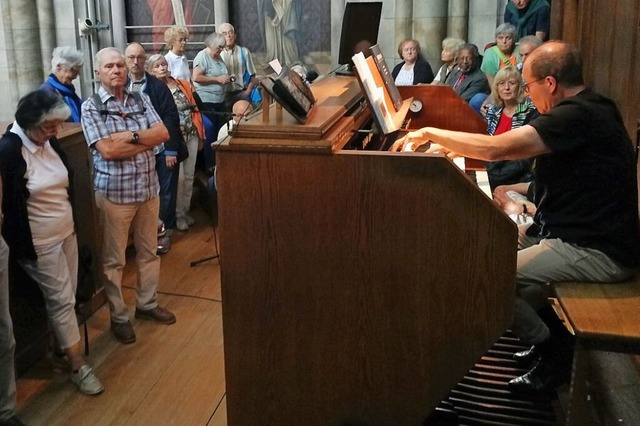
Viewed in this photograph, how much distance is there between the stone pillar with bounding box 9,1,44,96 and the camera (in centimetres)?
798

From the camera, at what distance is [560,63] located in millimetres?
2482

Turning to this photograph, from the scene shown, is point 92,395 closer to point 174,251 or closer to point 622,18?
point 174,251

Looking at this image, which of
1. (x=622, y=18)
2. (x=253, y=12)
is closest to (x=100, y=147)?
(x=622, y=18)

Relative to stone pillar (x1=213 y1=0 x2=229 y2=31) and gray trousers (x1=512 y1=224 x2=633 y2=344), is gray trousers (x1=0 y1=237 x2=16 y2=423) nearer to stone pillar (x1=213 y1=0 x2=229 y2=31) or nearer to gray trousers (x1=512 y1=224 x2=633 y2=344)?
gray trousers (x1=512 y1=224 x2=633 y2=344)

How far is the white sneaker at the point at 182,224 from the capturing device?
5.78 metres

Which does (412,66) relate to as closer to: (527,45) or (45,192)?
(527,45)

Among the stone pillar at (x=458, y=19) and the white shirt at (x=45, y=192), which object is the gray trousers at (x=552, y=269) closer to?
the white shirt at (x=45, y=192)

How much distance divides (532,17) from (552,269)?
4225mm

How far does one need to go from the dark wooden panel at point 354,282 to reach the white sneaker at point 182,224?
136 inches

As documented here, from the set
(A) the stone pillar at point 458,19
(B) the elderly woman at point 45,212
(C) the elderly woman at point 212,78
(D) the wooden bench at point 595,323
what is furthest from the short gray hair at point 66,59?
(A) the stone pillar at point 458,19

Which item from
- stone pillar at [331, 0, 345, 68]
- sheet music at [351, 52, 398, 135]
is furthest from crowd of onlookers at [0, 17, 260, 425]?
stone pillar at [331, 0, 345, 68]

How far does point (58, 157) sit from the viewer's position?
10.7 feet

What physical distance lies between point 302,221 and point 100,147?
164 centimetres

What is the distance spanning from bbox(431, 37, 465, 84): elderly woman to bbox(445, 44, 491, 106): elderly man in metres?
0.20
